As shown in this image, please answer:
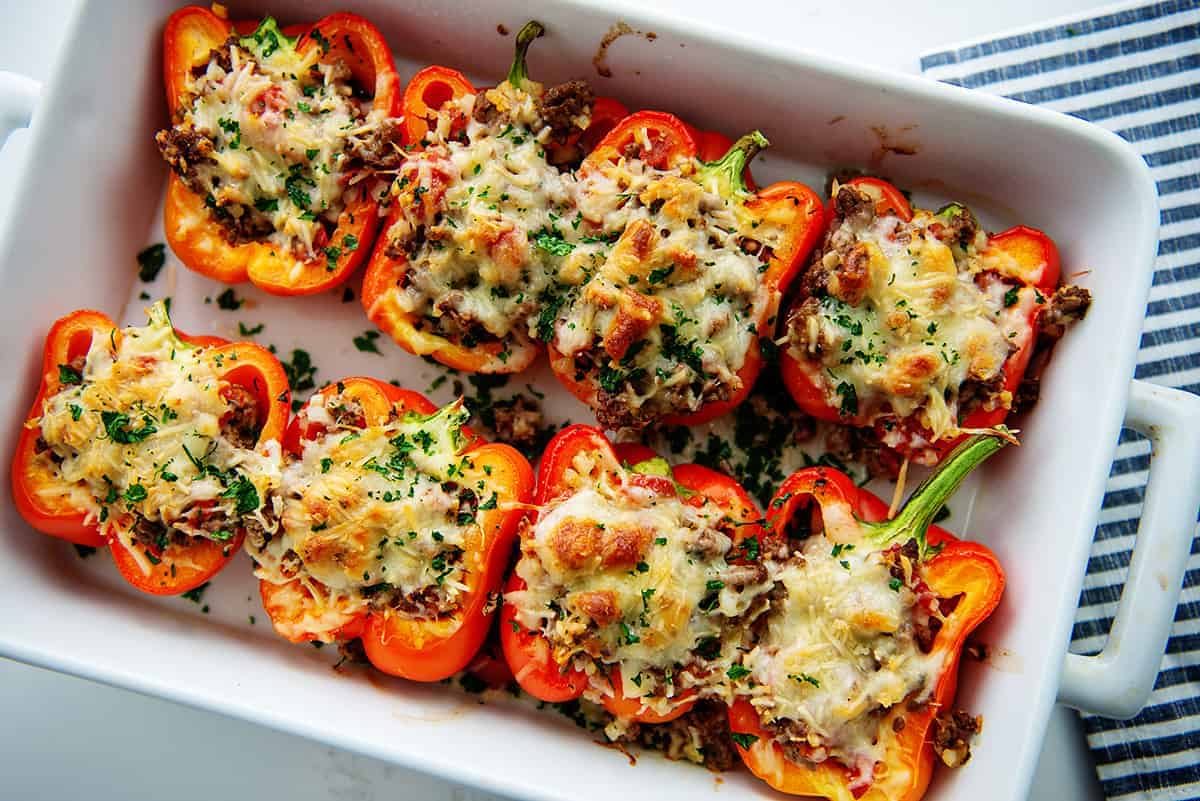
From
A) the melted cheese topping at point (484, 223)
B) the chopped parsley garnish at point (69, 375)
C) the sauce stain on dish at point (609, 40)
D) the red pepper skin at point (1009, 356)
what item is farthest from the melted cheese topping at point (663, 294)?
the chopped parsley garnish at point (69, 375)

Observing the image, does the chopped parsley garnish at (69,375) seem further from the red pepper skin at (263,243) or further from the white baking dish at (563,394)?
the red pepper skin at (263,243)

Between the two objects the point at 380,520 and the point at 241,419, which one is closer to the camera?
the point at 380,520

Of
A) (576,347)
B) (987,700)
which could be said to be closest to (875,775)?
(987,700)

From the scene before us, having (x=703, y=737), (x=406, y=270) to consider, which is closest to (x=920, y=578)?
(x=703, y=737)

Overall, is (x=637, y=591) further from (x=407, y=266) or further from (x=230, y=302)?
(x=230, y=302)

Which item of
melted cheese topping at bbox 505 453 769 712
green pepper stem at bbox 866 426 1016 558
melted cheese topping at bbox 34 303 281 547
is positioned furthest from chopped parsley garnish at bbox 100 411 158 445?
green pepper stem at bbox 866 426 1016 558

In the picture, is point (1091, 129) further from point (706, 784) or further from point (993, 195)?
point (706, 784)
